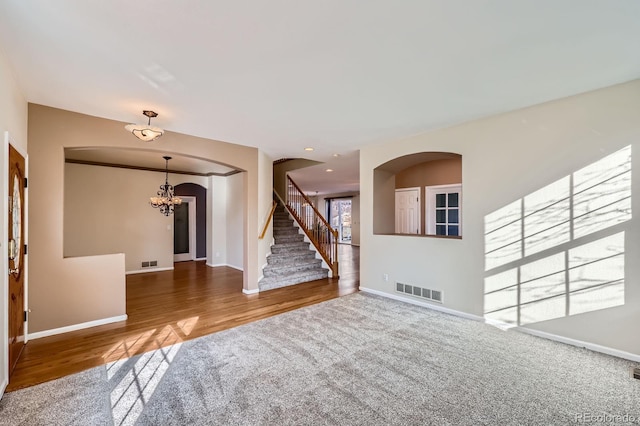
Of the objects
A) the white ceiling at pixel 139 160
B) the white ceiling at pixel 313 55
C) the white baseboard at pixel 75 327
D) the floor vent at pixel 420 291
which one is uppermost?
the white ceiling at pixel 313 55

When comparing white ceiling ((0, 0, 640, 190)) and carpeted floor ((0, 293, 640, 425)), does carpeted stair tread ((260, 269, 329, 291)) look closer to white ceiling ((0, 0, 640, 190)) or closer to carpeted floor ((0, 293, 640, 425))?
carpeted floor ((0, 293, 640, 425))

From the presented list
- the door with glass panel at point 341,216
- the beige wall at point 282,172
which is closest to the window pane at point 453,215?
the beige wall at point 282,172

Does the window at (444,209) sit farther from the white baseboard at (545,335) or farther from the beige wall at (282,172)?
the beige wall at (282,172)

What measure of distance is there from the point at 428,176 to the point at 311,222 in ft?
11.1

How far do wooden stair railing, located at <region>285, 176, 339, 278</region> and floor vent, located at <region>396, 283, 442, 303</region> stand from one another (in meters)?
2.44

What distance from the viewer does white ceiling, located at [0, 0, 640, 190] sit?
181cm

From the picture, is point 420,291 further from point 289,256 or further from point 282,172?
point 282,172

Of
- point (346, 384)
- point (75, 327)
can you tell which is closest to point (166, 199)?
point (75, 327)

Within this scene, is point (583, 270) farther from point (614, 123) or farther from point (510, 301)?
point (614, 123)

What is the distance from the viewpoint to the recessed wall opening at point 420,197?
17.9 feet

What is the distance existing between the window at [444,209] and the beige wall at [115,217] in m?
6.88

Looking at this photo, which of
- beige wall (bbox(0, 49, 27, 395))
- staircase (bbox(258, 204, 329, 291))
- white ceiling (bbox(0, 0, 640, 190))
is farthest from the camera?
staircase (bbox(258, 204, 329, 291))

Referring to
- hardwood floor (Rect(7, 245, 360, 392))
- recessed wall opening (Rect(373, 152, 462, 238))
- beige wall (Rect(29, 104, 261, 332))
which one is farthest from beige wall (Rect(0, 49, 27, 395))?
recessed wall opening (Rect(373, 152, 462, 238))

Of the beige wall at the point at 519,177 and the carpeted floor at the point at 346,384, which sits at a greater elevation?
the beige wall at the point at 519,177
